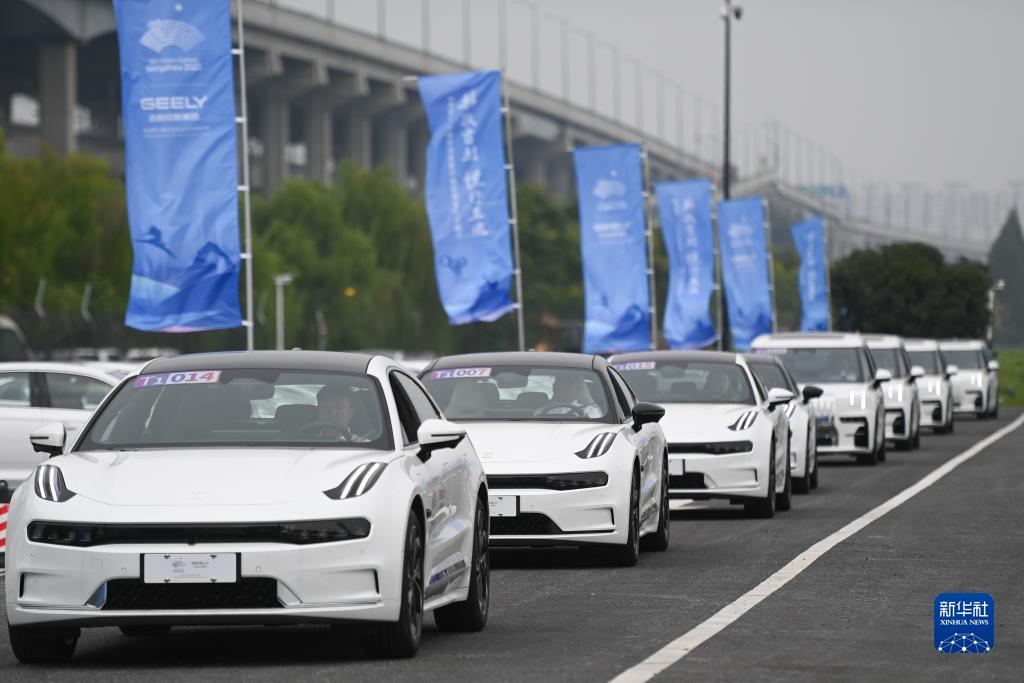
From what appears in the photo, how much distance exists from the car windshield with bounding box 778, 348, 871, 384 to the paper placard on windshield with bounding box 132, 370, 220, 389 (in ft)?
64.8

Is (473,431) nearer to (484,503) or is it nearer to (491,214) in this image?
(484,503)

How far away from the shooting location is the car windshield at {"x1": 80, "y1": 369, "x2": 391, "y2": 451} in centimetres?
990

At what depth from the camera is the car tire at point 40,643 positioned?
9172mm

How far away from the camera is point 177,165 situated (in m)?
24.6

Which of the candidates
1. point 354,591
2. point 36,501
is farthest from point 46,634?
point 354,591

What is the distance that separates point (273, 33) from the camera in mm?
99125

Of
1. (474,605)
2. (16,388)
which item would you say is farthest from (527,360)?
(16,388)

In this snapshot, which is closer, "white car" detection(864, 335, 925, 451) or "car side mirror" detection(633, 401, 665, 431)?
"car side mirror" detection(633, 401, 665, 431)

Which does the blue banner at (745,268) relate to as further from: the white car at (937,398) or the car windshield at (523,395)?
the car windshield at (523,395)

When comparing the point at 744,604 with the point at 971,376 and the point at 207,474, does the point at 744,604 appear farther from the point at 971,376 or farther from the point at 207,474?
the point at 971,376

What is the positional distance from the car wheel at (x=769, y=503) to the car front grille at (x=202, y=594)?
35.7ft

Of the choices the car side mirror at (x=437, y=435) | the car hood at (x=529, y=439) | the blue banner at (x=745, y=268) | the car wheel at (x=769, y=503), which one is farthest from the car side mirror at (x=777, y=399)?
the blue banner at (x=745, y=268)

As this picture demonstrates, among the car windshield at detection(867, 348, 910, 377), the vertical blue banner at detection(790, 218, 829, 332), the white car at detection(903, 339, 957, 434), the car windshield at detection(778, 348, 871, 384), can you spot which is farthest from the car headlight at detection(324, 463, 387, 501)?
the vertical blue banner at detection(790, 218, 829, 332)

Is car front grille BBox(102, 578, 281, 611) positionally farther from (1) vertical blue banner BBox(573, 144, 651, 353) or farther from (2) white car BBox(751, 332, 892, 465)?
(1) vertical blue banner BBox(573, 144, 651, 353)
